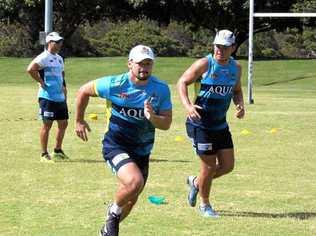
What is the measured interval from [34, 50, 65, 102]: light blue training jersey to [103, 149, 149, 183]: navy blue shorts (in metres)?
4.99

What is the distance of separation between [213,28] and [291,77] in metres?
9.06

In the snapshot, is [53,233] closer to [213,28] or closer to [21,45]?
[213,28]

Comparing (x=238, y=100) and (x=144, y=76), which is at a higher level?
(x=144, y=76)

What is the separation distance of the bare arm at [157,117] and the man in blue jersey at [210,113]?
4.18 ft

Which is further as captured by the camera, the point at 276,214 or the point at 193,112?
the point at 276,214

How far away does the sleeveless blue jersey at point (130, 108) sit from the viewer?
22.1ft

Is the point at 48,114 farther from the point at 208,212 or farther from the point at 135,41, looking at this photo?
the point at 135,41

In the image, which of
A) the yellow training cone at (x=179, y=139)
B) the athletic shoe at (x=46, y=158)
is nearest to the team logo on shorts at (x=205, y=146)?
the athletic shoe at (x=46, y=158)

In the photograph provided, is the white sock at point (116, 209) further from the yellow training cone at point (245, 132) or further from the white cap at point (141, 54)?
the yellow training cone at point (245, 132)

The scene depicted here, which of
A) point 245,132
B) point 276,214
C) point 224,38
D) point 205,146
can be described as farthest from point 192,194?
point 245,132

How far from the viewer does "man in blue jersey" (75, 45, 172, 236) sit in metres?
6.55

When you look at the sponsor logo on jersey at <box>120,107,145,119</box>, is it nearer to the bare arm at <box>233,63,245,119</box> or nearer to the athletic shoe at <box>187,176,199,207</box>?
the bare arm at <box>233,63,245,119</box>

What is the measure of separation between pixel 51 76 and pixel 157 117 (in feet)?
18.3

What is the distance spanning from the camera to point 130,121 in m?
6.85
